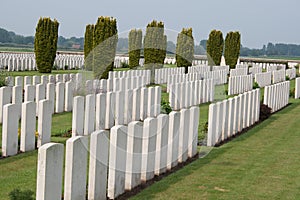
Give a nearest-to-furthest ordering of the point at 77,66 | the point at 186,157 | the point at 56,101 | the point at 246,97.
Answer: the point at 186,157 < the point at 246,97 < the point at 56,101 < the point at 77,66

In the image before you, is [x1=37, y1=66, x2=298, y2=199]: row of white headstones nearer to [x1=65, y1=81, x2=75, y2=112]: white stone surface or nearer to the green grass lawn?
the green grass lawn

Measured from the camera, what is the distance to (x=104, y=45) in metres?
22.5

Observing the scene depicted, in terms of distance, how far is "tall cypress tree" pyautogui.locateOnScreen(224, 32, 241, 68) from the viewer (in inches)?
1432

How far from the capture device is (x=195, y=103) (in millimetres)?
16828

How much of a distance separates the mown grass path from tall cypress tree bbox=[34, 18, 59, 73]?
18.4 meters

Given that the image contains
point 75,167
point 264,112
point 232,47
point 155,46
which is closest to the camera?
point 75,167

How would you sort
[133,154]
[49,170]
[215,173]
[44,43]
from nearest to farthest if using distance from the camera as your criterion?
[49,170]
[133,154]
[215,173]
[44,43]

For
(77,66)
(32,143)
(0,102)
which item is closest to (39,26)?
(77,66)

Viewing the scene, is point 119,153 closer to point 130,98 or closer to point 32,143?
point 32,143

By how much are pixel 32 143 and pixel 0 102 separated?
2.45 meters

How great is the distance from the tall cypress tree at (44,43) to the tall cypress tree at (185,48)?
7.20 meters

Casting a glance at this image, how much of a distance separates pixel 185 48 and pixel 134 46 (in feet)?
14.3

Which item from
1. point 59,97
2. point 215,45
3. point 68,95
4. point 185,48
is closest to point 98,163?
point 59,97

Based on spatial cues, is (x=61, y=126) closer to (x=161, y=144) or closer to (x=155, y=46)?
(x=161, y=144)
